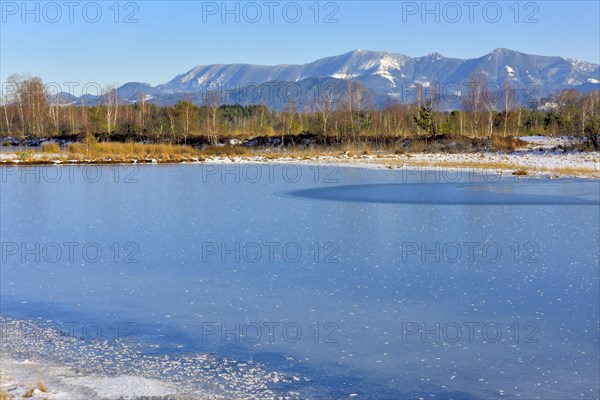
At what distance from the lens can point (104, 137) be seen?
6912cm

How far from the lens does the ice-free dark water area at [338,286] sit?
741 cm

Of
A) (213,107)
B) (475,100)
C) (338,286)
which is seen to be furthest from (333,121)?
(338,286)

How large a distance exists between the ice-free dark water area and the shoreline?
15.0 meters

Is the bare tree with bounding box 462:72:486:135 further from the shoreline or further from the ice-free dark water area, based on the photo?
the ice-free dark water area

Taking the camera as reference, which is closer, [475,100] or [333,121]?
[333,121]

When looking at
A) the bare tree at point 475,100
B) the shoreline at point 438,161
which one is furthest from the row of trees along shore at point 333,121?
the shoreline at point 438,161

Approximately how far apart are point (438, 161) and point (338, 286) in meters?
36.9

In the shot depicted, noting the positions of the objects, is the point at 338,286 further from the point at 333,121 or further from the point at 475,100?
the point at 475,100

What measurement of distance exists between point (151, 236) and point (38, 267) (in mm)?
3876

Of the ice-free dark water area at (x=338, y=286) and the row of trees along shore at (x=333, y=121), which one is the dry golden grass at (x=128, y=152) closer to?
the row of trees along shore at (x=333, y=121)

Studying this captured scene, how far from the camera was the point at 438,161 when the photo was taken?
153 feet

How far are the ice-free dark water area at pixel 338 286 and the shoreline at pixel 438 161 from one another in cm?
1499

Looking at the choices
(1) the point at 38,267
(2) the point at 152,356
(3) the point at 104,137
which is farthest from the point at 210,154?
(2) the point at 152,356

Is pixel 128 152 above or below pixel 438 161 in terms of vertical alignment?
above
